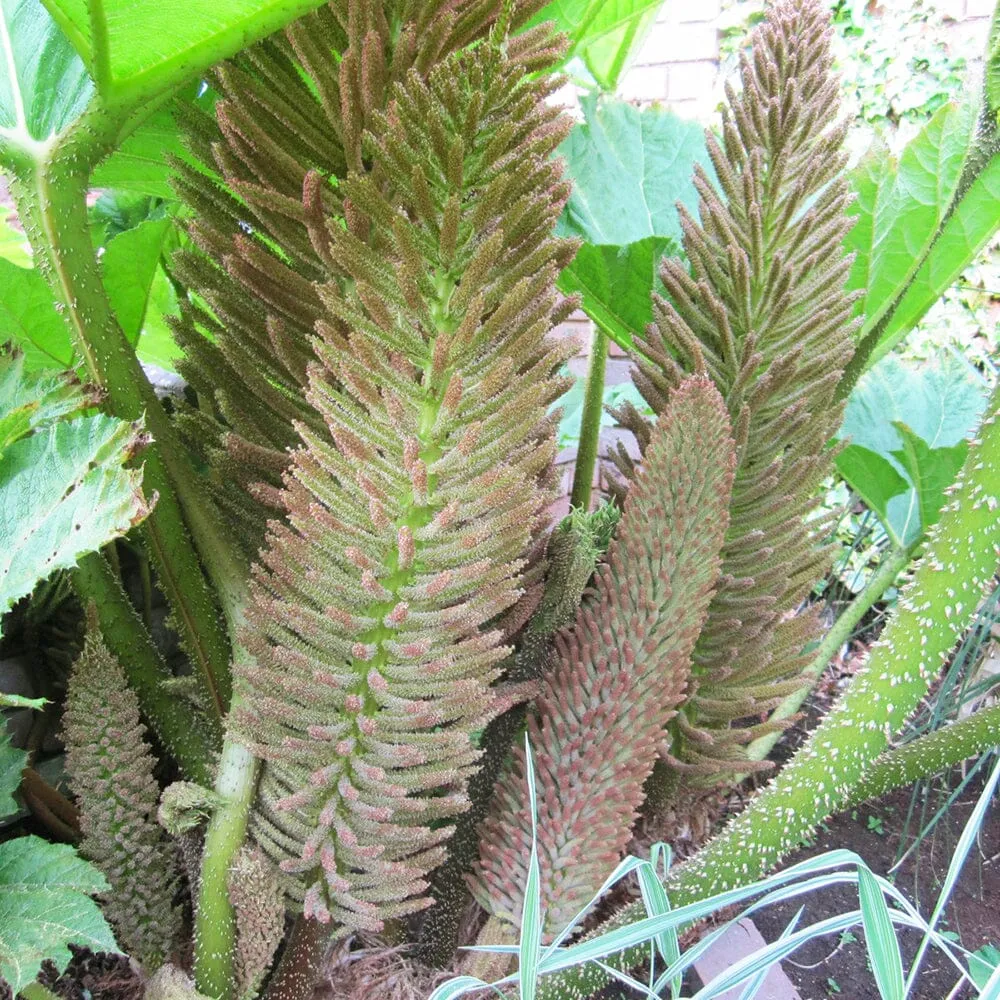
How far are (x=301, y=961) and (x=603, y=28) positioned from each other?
2.43 ft

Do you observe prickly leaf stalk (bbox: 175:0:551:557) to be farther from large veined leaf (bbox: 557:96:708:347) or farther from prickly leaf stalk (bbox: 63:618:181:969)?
large veined leaf (bbox: 557:96:708:347)

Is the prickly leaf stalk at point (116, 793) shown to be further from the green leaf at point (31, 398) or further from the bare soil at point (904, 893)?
the bare soil at point (904, 893)

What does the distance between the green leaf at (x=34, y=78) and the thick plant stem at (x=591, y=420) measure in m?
0.41

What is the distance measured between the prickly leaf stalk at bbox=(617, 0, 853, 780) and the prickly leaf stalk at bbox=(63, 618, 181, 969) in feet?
0.93

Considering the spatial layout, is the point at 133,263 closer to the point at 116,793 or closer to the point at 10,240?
the point at 116,793

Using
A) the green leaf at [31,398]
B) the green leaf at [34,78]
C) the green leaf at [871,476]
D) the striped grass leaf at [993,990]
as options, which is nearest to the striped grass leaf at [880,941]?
the striped grass leaf at [993,990]

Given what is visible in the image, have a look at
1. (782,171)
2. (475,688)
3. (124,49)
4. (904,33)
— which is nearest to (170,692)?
(475,688)

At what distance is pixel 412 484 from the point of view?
1.02ft

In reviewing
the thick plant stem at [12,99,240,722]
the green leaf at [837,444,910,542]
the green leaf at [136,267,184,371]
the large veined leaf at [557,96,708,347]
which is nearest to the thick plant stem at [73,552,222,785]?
the thick plant stem at [12,99,240,722]

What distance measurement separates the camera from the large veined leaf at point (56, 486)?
32 centimetres

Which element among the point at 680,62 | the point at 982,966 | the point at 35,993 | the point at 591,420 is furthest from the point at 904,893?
the point at 680,62

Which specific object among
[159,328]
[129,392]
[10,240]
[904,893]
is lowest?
[904,893]

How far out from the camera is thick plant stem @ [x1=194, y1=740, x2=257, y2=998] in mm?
378

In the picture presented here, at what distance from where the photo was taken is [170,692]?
1.48 ft
